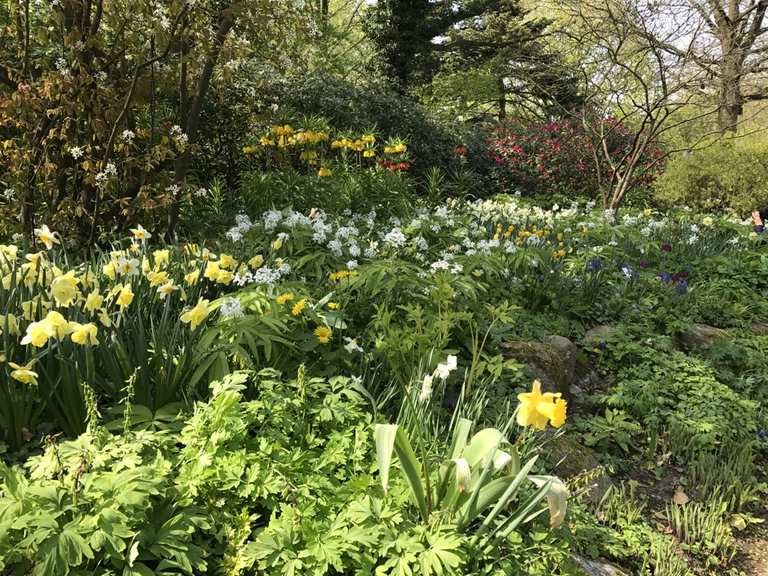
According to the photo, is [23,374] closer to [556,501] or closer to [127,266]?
[127,266]

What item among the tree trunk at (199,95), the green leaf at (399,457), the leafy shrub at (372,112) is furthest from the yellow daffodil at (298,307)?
the leafy shrub at (372,112)

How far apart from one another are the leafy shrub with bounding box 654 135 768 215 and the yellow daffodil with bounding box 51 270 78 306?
959cm

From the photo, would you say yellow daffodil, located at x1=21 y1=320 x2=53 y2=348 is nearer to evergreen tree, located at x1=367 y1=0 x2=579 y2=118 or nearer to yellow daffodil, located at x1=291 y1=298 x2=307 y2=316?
yellow daffodil, located at x1=291 y1=298 x2=307 y2=316

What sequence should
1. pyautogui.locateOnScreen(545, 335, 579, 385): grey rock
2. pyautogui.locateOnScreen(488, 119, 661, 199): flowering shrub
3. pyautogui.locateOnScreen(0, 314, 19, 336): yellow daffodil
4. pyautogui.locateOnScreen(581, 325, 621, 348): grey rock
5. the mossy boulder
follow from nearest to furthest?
pyautogui.locateOnScreen(0, 314, 19, 336): yellow daffodil < pyautogui.locateOnScreen(545, 335, 579, 385): grey rock < pyautogui.locateOnScreen(581, 325, 621, 348): grey rock < the mossy boulder < pyautogui.locateOnScreen(488, 119, 661, 199): flowering shrub

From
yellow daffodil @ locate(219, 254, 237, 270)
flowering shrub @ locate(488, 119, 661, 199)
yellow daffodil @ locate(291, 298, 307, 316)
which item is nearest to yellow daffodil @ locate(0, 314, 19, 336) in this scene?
yellow daffodil @ locate(219, 254, 237, 270)

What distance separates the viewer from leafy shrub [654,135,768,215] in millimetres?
9289

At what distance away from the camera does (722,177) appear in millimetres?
9367

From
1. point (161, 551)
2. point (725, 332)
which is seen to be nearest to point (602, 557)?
point (161, 551)

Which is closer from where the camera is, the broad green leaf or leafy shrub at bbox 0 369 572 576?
leafy shrub at bbox 0 369 572 576

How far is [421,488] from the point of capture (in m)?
1.79

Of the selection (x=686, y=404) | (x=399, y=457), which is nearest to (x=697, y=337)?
(x=686, y=404)

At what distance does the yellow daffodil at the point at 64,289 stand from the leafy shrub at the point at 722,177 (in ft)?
31.5

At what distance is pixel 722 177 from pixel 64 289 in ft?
32.9

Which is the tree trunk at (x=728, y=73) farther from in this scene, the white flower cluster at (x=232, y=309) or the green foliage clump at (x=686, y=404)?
the white flower cluster at (x=232, y=309)
